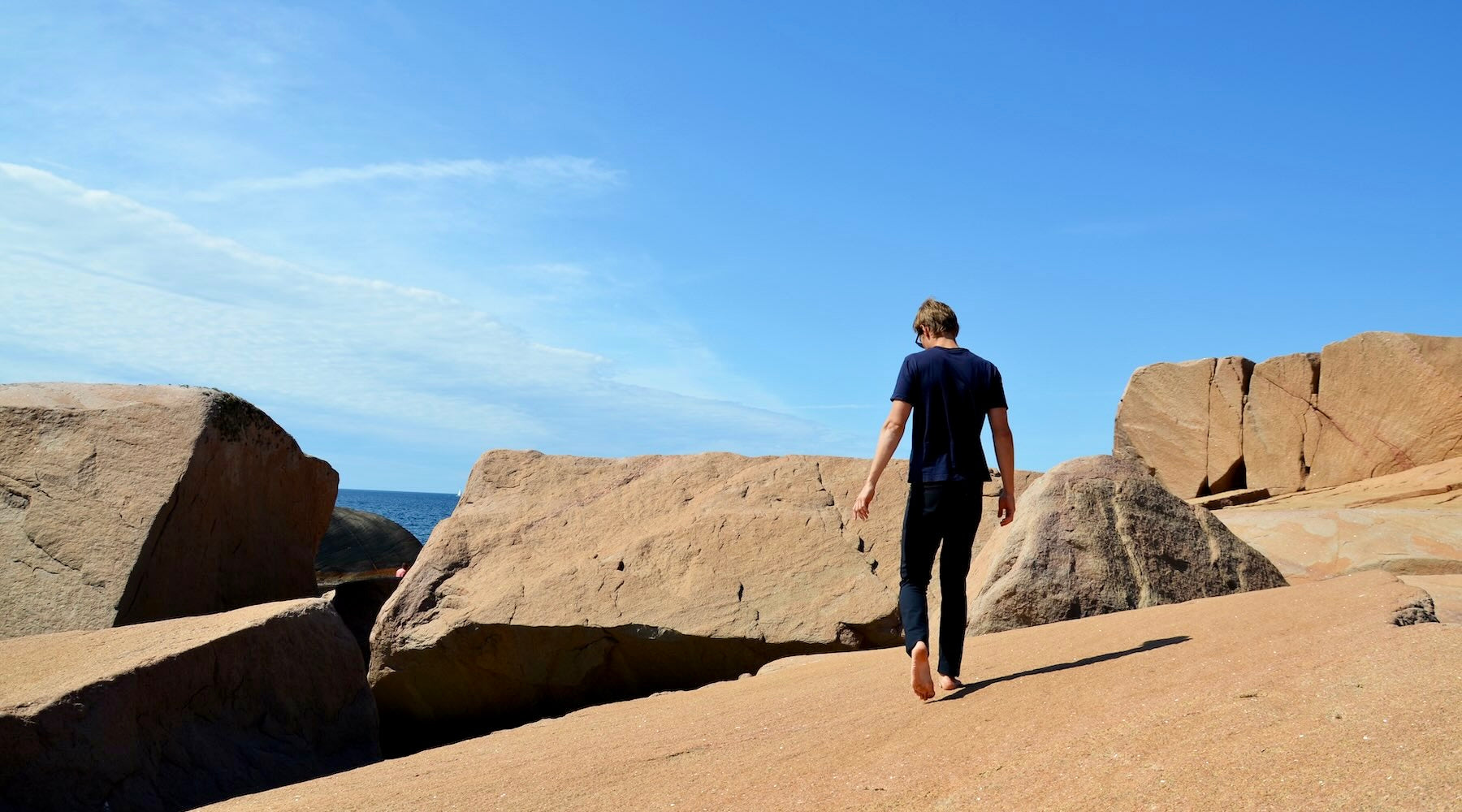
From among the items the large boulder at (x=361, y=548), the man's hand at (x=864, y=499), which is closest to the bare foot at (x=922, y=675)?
the man's hand at (x=864, y=499)

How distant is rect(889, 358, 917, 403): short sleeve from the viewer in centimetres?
429

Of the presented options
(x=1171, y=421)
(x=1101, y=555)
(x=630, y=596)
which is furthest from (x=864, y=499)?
(x=1171, y=421)

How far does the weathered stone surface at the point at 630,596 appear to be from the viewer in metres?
7.20

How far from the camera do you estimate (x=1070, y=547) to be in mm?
5805

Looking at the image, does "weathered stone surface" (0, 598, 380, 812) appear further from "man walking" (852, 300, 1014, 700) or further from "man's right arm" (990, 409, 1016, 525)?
"man's right arm" (990, 409, 1016, 525)

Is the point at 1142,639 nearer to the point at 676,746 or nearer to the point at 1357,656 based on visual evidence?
the point at 1357,656

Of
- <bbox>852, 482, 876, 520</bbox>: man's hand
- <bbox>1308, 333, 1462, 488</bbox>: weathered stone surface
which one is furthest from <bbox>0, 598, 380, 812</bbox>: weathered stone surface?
<bbox>1308, 333, 1462, 488</bbox>: weathered stone surface

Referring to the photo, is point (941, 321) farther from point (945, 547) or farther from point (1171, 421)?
point (1171, 421)

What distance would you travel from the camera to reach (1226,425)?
10773 millimetres

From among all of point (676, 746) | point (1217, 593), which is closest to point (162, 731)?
point (676, 746)

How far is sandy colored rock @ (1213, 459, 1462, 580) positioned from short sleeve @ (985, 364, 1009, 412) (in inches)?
175

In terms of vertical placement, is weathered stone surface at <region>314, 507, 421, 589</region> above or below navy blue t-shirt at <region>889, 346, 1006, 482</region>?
below

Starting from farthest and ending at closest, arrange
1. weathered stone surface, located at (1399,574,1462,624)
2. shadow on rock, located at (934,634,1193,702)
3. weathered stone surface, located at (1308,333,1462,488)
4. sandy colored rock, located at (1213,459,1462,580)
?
weathered stone surface, located at (1308,333,1462,488) < sandy colored rock, located at (1213,459,1462,580) < weathered stone surface, located at (1399,574,1462,624) < shadow on rock, located at (934,634,1193,702)

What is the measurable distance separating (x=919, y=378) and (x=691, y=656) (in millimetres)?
3564
